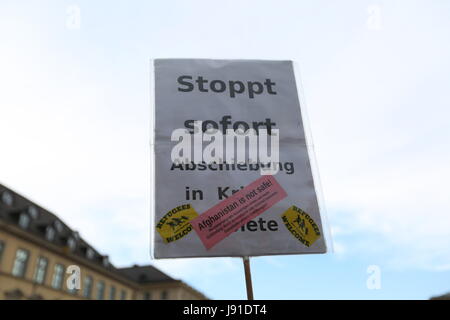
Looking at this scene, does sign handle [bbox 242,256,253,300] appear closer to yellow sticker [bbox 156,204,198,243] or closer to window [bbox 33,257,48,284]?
yellow sticker [bbox 156,204,198,243]

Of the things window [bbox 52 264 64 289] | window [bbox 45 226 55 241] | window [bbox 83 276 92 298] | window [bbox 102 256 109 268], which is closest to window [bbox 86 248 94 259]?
window [bbox 102 256 109 268]

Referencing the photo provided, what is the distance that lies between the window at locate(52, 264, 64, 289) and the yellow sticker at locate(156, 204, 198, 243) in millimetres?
35726

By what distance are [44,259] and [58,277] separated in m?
2.59

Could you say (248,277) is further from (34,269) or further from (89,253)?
(89,253)

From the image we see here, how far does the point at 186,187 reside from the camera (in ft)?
7.91

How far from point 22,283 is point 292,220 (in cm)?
3331

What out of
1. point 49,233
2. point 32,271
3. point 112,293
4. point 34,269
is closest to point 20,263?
point 32,271

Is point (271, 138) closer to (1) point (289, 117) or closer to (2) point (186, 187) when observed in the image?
(1) point (289, 117)

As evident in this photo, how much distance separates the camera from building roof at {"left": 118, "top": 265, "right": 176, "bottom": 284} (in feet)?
204

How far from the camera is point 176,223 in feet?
7.61

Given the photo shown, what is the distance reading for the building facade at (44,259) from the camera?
2838cm

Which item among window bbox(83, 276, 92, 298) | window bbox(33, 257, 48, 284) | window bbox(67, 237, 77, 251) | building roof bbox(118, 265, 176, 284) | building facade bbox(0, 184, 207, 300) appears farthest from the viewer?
building roof bbox(118, 265, 176, 284)

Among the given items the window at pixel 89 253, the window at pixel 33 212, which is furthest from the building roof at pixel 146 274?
the window at pixel 33 212
